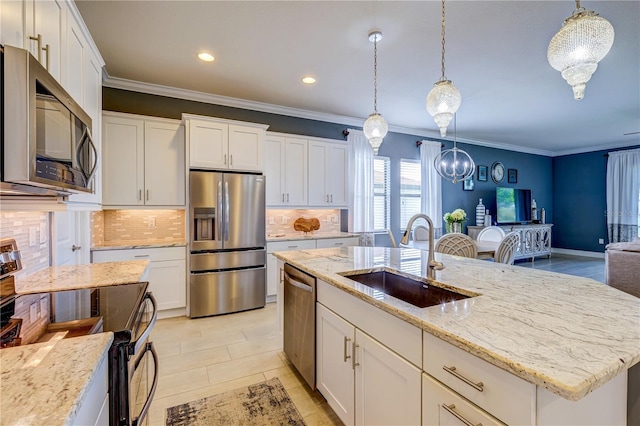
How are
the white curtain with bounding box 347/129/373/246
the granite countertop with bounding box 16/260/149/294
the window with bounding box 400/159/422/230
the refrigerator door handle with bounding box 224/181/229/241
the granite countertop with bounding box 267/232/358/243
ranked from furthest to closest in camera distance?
the window with bounding box 400/159/422/230 → the white curtain with bounding box 347/129/373/246 → the granite countertop with bounding box 267/232/358/243 → the refrigerator door handle with bounding box 224/181/229/241 → the granite countertop with bounding box 16/260/149/294

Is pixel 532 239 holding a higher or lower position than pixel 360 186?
lower

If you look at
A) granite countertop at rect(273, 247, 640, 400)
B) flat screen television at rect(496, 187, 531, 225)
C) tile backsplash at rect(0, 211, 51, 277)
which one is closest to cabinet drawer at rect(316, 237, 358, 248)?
granite countertop at rect(273, 247, 640, 400)

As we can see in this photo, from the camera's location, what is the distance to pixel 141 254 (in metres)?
3.28

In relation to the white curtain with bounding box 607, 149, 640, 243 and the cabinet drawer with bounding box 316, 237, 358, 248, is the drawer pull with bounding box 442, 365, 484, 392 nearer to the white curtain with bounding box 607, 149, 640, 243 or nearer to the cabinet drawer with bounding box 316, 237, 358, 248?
the cabinet drawer with bounding box 316, 237, 358, 248

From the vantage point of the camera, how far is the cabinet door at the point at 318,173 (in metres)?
4.50

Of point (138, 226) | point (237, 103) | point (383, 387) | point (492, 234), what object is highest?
point (237, 103)

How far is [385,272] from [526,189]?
737cm

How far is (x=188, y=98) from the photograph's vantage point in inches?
153

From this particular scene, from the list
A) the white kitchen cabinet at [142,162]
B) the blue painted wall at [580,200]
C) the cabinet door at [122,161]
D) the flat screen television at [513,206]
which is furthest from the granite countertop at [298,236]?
the blue painted wall at [580,200]

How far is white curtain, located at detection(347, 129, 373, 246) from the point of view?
491 cm

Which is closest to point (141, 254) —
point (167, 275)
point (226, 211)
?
point (167, 275)

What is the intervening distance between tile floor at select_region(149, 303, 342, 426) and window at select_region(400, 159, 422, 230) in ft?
10.8

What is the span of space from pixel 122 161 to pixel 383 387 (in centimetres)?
357

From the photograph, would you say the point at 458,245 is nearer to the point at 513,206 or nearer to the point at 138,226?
the point at 138,226
